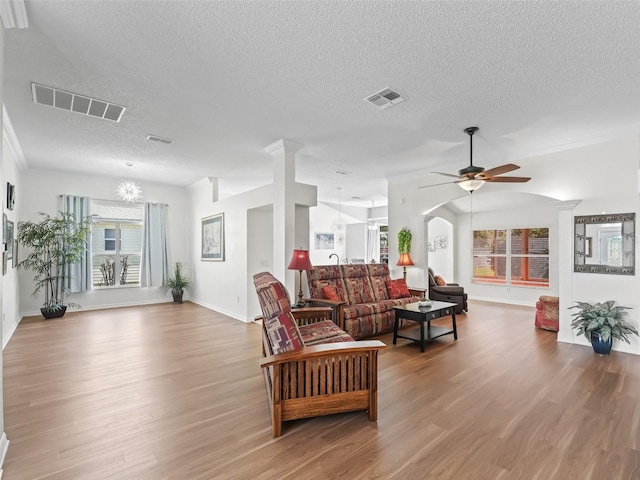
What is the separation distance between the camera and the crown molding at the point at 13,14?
1974 millimetres

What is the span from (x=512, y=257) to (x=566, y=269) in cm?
340

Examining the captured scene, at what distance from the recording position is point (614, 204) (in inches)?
165

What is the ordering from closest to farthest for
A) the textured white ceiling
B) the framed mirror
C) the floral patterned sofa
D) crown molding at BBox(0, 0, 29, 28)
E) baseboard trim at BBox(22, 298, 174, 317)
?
crown molding at BBox(0, 0, 29, 28)
the textured white ceiling
the framed mirror
the floral patterned sofa
baseboard trim at BBox(22, 298, 174, 317)

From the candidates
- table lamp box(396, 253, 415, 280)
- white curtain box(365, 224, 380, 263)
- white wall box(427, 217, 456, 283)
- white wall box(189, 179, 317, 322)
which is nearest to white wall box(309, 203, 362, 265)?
white curtain box(365, 224, 380, 263)

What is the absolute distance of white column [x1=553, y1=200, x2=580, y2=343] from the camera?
4.53 metres

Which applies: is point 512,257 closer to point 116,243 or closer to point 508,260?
point 508,260

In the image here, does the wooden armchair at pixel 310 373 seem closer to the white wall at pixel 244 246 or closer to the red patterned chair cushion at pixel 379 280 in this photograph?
the white wall at pixel 244 246

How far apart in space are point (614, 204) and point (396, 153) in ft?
9.46

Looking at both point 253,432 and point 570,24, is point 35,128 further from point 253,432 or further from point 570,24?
point 570,24

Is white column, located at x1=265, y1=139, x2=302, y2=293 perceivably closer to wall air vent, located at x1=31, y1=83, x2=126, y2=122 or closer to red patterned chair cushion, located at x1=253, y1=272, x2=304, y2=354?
wall air vent, located at x1=31, y1=83, x2=126, y2=122

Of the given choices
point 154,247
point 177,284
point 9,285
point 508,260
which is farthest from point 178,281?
point 508,260

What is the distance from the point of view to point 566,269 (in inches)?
180

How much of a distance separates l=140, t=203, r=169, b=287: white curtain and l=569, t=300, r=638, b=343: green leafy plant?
25.5ft

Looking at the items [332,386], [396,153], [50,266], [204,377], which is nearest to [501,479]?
[332,386]
